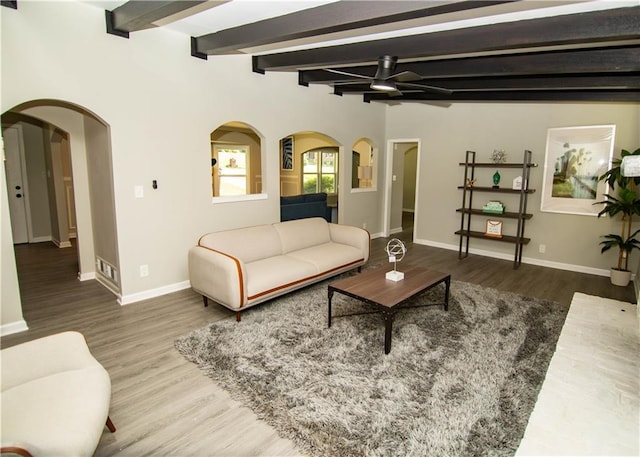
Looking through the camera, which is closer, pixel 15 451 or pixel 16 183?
pixel 15 451

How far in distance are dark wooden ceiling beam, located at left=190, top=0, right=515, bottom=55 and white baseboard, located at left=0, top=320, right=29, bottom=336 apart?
10.9 feet

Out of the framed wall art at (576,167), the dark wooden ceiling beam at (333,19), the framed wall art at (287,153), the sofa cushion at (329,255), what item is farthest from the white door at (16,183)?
the framed wall art at (576,167)

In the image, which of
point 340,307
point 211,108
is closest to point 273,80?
point 211,108

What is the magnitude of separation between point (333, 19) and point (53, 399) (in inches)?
117

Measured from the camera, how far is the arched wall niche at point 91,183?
158 inches

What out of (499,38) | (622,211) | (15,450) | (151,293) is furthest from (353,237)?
(15,450)

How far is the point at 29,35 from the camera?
10.3 feet

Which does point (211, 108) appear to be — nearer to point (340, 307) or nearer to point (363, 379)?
point (340, 307)

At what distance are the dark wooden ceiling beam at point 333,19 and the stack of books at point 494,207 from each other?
4.20 m

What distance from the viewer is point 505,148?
6.05 metres

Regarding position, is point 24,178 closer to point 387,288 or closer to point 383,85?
point 383,85

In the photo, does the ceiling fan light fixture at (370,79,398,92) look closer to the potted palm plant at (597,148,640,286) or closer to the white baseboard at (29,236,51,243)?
the potted palm plant at (597,148,640,286)

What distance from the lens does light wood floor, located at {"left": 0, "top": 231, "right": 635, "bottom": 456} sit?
85.0 inches

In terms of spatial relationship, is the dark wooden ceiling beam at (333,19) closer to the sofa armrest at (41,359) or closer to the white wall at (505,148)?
the sofa armrest at (41,359)
